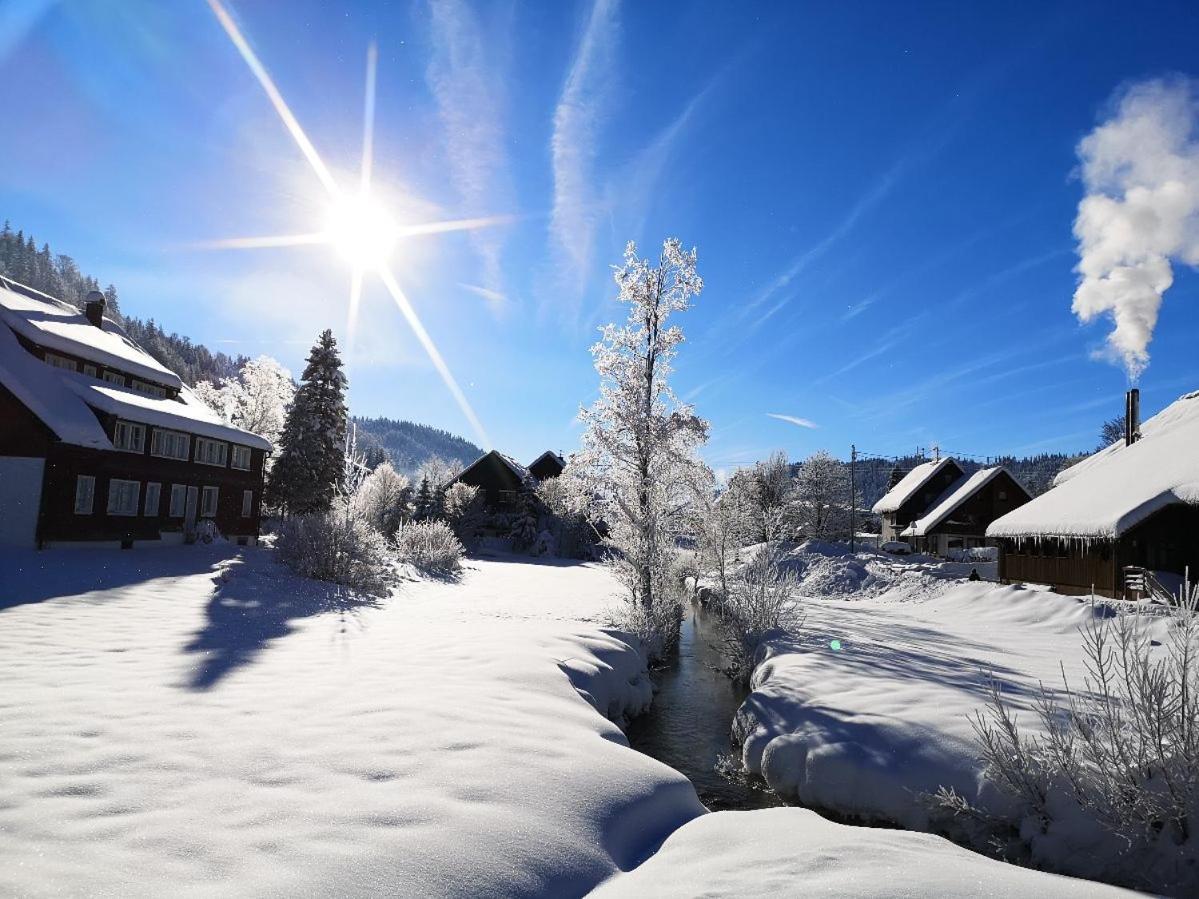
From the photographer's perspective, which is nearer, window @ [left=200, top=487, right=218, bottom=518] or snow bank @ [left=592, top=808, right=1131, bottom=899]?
snow bank @ [left=592, top=808, right=1131, bottom=899]

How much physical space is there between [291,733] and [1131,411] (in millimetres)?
31167

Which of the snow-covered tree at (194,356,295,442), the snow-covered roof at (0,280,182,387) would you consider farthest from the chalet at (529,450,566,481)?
the snow-covered roof at (0,280,182,387)

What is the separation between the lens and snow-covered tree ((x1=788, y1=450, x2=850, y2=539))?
185 ft

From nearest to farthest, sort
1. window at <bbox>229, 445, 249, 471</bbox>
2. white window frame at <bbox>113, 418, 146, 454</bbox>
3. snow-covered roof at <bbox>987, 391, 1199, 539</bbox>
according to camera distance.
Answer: snow-covered roof at <bbox>987, 391, 1199, 539</bbox> → white window frame at <bbox>113, 418, 146, 454</bbox> → window at <bbox>229, 445, 249, 471</bbox>

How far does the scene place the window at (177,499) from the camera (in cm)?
2380

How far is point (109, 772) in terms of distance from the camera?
4.65 metres

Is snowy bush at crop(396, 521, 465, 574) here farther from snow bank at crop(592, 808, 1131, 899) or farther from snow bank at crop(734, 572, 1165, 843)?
snow bank at crop(592, 808, 1131, 899)

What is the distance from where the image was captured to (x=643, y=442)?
1838cm

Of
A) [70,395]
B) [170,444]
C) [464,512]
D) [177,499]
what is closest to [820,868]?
[70,395]

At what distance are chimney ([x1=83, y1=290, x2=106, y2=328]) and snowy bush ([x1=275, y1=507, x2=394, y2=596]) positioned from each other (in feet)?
52.1

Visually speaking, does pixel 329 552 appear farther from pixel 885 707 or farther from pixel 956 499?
pixel 956 499

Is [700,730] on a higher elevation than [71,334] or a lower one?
lower

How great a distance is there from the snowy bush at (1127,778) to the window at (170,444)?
2647cm

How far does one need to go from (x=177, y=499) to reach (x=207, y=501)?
1781 millimetres
